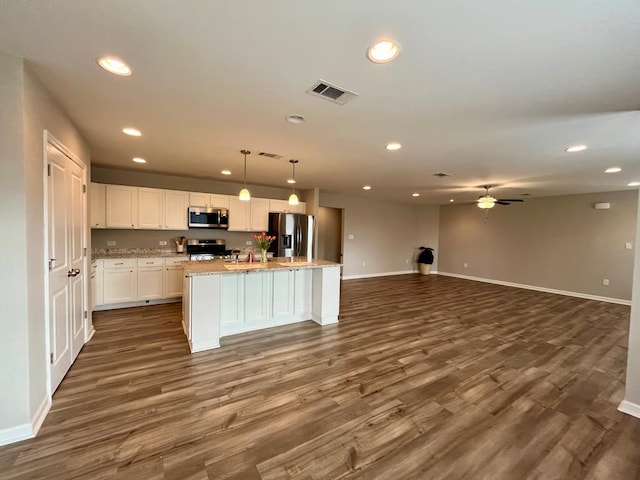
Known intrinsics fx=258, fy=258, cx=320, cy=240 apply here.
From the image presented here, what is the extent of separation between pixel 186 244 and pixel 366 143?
435cm

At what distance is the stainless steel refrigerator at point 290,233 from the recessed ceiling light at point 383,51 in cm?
452

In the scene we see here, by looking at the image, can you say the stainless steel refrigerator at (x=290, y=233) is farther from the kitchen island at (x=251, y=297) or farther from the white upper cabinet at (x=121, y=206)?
the white upper cabinet at (x=121, y=206)

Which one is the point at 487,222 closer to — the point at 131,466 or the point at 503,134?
the point at 503,134

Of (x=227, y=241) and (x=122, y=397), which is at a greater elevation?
(x=227, y=241)

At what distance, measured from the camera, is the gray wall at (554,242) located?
5914 mm

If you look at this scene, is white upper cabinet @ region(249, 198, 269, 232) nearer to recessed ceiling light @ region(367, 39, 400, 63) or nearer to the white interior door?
the white interior door

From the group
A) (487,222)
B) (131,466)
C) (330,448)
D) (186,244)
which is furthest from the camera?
(487,222)

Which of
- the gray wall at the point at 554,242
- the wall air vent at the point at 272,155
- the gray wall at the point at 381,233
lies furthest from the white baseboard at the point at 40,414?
the gray wall at the point at 554,242

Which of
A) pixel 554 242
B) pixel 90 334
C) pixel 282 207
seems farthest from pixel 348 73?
pixel 554 242

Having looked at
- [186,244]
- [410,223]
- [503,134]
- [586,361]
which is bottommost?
[586,361]

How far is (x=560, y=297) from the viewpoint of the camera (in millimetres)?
6305

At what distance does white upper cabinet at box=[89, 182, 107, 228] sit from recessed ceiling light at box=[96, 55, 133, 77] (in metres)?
3.62

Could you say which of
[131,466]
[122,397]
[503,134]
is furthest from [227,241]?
[503,134]

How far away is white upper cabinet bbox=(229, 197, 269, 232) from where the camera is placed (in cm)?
576
